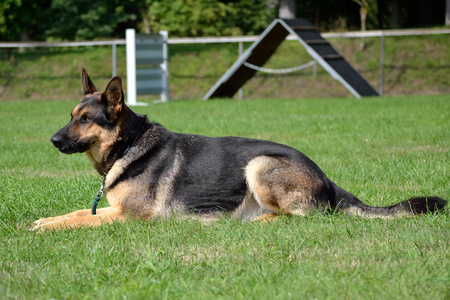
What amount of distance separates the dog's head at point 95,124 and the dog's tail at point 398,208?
7.08 feet

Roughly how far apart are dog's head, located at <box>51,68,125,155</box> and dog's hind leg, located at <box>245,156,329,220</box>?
1305mm

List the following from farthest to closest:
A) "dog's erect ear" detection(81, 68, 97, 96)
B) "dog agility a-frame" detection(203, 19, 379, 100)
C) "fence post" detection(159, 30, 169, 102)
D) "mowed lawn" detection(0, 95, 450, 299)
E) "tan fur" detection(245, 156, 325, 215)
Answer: "fence post" detection(159, 30, 169, 102) → "dog agility a-frame" detection(203, 19, 379, 100) → "dog's erect ear" detection(81, 68, 97, 96) → "tan fur" detection(245, 156, 325, 215) → "mowed lawn" detection(0, 95, 450, 299)

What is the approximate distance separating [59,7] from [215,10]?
1034 cm

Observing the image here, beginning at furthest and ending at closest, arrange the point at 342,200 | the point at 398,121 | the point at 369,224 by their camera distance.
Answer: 1. the point at 398,121
2. the point at 342,200
3. the point at 369,224

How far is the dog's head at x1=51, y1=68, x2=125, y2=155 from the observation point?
16.4 feet

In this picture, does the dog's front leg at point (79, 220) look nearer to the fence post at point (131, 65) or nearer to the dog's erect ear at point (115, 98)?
the dog's erect ear at point (115, 98)

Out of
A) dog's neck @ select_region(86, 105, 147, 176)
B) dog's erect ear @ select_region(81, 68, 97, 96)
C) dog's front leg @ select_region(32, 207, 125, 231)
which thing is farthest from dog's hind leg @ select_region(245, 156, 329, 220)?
dog's erect ear @ select_region(81, 68, 97, 96)

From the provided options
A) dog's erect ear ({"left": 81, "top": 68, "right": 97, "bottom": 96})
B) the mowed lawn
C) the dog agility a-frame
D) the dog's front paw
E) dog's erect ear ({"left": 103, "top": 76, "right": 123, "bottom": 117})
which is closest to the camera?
the mowed lawn

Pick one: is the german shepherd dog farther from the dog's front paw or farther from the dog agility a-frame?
the dog agility a-frame

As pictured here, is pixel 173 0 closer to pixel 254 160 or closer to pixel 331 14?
pixel 331 14

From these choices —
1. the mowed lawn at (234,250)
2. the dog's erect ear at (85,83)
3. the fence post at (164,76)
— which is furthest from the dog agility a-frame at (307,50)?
the dog's erect ear at (85,83)

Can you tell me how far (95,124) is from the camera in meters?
5.04

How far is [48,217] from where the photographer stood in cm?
530

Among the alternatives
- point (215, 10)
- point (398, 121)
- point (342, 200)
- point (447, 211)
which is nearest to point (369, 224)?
point (342, 200)
